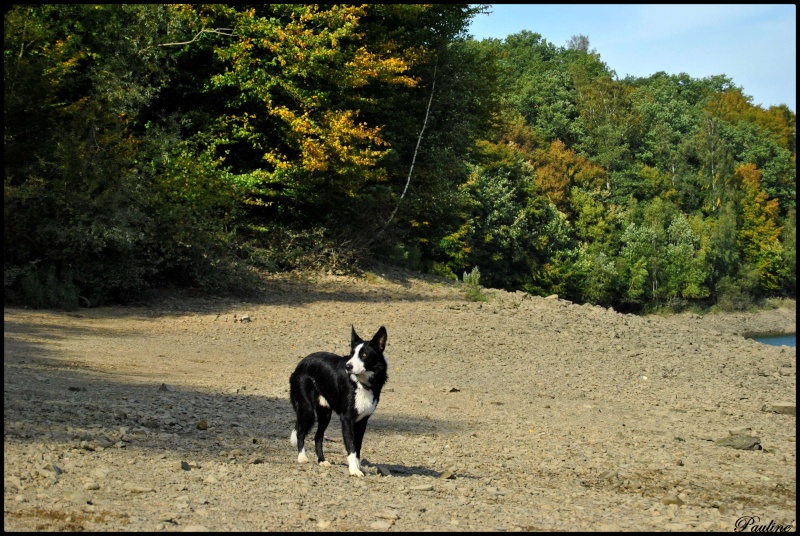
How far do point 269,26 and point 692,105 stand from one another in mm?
63569

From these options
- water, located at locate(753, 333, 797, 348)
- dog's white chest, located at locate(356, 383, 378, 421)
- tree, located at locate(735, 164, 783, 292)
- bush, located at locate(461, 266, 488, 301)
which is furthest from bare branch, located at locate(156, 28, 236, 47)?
tree, located at locate(735, 164, 783, 292)

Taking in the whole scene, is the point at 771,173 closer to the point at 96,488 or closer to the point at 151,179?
the point at 151,179

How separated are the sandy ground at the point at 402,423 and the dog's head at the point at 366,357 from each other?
970 millimetres

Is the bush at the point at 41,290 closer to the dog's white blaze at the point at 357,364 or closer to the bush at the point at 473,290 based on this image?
the bush at the point at 473,290

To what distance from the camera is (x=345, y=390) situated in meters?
8.54

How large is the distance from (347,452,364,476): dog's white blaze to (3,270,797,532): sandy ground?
0.13 metres

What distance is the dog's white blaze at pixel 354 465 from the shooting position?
838 cm

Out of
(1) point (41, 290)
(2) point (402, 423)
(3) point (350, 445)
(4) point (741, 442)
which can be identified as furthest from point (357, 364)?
(1) point (41, 290)

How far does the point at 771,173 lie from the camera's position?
69.2 meters

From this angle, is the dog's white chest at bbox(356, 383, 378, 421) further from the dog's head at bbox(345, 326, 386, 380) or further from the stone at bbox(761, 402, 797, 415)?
the stone at bbox(761, 402, 797, 415)

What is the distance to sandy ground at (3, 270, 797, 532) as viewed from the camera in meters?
7.10

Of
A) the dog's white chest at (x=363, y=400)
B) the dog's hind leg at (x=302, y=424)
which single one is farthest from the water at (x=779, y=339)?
the dog's white chest at (x=363, y=400)

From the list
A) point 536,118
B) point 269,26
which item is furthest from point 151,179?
point 536,118

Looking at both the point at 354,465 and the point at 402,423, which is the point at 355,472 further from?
the point at 402,423
